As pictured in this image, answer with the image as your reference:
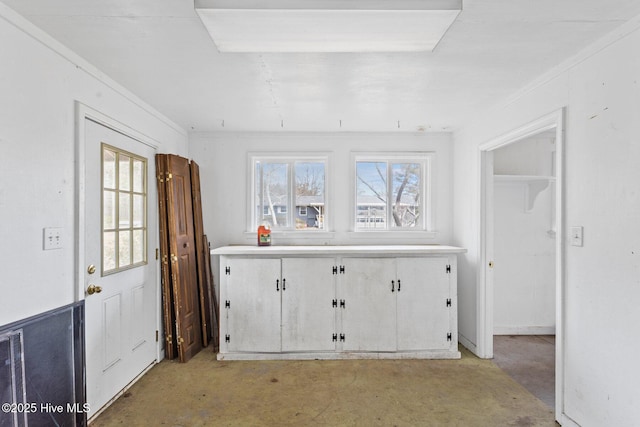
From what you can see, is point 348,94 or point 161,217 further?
point 161,217

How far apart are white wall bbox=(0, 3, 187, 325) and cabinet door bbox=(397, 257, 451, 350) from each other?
2.69m

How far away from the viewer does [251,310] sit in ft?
11.1

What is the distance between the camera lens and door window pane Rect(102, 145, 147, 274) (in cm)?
256

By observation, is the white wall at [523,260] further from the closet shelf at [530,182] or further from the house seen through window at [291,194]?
the house seen through window at [291,194]

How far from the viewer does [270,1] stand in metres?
1.65

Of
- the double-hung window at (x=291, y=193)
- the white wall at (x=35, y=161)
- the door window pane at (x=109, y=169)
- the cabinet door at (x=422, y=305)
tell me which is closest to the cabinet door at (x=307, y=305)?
the cabinet door at (x=422, y=305)

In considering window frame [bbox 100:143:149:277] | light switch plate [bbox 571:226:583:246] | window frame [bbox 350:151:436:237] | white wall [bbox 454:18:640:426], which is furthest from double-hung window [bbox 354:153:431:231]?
window frame [bbox 100:143:149:277]

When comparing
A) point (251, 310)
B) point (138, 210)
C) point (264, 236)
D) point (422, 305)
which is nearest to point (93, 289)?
point (138, 210)

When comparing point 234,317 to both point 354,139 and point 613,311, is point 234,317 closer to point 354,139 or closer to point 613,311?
point 354,139

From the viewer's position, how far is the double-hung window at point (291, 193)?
418 centimetres

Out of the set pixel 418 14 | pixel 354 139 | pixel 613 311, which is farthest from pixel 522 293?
pixel 418 14

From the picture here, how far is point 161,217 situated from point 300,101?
1690 millimetres

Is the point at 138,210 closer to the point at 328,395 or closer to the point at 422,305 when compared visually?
the point at 328,395

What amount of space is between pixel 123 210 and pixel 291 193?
6.16 feet
